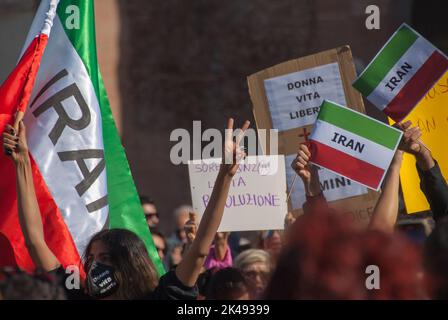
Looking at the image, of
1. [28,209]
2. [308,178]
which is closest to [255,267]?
[308,178]

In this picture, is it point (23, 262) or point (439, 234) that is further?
point (23, 262)

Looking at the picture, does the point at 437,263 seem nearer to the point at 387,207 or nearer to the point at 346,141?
the point at 387,207

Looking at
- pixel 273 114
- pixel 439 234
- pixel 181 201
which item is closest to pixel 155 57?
pixel 181 201

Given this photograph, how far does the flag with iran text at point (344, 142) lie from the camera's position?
4.20 m

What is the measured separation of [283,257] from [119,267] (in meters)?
1.30

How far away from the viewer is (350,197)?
4.84 metres

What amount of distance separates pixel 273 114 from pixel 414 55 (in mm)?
867

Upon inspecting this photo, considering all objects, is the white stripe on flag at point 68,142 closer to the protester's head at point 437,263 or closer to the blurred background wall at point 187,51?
the protester's head at point 437,263

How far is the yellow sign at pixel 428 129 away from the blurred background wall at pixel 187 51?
4134 millimetres

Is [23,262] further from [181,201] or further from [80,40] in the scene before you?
[181,201]

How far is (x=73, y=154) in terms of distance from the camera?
179 inches

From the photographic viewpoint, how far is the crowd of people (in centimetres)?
179

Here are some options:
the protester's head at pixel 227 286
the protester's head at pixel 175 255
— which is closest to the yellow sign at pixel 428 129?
the protester's head at pixel 227 286

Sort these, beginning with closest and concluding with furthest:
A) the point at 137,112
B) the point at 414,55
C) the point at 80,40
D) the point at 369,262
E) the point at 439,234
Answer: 1. the point at 369,262
2. the point at 439,234
3. the point at 414,55
4. the point at 80,40
5. the point at 137,112
